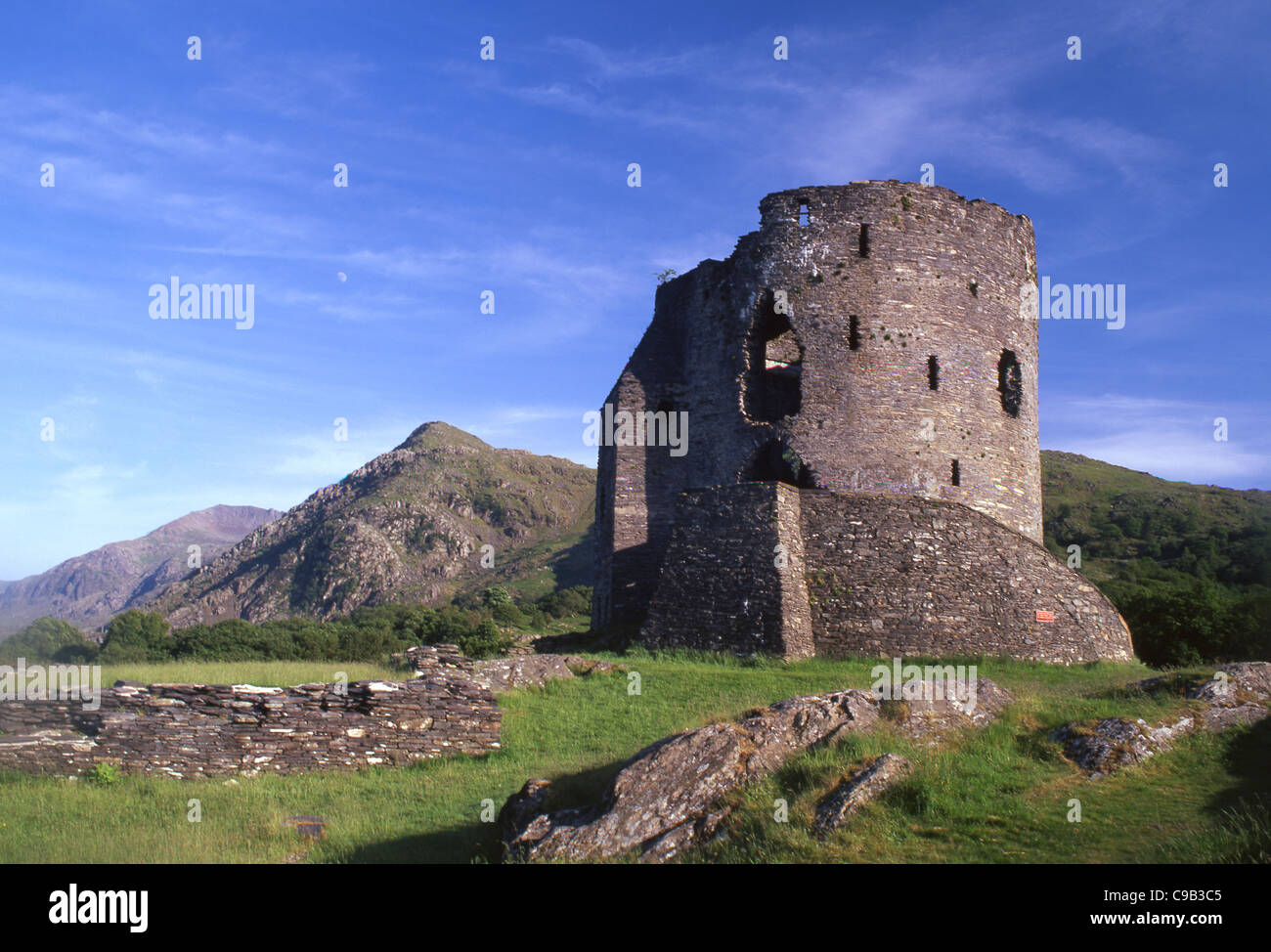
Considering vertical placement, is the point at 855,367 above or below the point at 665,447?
above

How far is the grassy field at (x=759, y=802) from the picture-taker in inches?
298

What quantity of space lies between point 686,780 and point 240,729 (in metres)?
7.71

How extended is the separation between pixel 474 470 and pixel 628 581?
102 meters

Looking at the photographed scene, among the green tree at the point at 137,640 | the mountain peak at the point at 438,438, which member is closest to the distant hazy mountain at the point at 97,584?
the mountain peak at the point at 438,438

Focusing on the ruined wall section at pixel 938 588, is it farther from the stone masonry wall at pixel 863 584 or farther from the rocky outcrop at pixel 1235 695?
the rocky outcrop at pixel 1235 695

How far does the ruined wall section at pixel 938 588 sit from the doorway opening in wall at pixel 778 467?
1461mm

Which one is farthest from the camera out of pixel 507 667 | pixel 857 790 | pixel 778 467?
A: pixel 778 467

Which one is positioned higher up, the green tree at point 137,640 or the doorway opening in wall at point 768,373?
the doorway opening in wall at point 768,373

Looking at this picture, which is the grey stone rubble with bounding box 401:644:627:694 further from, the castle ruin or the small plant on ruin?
the small plant on ruin

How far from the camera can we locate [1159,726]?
980cm

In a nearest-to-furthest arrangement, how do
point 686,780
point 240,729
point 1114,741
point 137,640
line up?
point 686,780 → point 1114,741 → point 240,729 → point 137,640

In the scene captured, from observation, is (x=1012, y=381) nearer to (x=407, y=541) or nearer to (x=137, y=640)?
(x=137, y=640)

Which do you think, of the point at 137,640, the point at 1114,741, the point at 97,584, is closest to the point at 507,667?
the point at 1114,741
